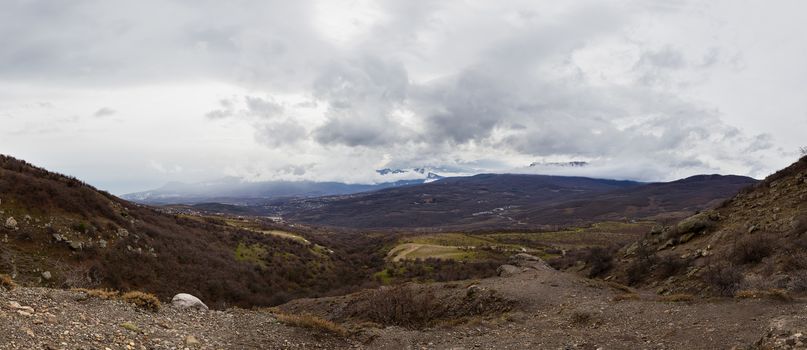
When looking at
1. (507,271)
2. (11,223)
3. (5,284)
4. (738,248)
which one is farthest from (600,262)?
(11,223)

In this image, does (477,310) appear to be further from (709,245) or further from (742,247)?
(709,245)

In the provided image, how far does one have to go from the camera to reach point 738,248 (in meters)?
25.6

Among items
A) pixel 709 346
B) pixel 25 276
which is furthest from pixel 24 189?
pixel 709 346

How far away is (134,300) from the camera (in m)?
15.2

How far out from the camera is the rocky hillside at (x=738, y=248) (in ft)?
67.1

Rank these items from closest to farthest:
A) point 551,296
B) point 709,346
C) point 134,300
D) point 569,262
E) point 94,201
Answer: point 709,346 < point 134,300 < point 551,296 < point 94,201 < point 569,262

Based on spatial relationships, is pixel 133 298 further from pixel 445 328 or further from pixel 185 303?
pixel 445 328

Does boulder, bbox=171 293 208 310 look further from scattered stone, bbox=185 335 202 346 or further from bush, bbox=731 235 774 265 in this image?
bush, bbox=731 235 774 265

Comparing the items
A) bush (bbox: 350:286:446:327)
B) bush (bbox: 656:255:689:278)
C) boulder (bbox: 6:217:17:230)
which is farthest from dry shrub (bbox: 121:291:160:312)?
bush (bbox: 656:255:689:278)

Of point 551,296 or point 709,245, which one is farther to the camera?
point 709,245

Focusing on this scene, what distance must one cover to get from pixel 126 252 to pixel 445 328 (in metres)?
31.7

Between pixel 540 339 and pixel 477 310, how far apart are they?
8.74 m

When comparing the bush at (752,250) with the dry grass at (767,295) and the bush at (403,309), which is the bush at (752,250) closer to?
the dry grass at (767,295)

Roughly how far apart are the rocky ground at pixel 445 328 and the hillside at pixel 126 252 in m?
16.1
